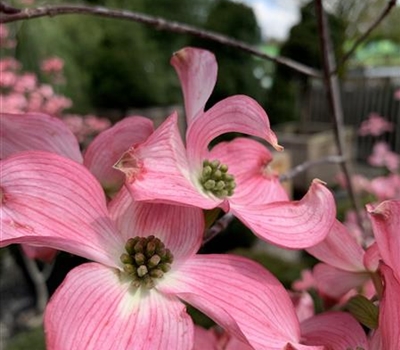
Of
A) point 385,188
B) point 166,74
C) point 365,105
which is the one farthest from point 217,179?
point 365,105

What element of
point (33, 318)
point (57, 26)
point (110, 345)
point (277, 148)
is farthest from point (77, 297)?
point (57, 26)

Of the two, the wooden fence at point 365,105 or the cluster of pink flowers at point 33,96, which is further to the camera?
the wooden fence at point 365,105

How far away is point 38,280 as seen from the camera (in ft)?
8.77

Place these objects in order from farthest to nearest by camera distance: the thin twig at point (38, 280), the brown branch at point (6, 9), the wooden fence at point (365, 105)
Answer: the wooden fence at point (365, 105) < the thin twig at point (38, 280) < the brown branch at point (6, 9)

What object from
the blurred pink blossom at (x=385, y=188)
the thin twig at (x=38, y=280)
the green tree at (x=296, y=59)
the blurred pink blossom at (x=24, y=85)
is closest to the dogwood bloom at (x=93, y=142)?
the blurred pink blossom at (x=385, y=188)

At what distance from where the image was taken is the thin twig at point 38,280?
Result: 8.72ft

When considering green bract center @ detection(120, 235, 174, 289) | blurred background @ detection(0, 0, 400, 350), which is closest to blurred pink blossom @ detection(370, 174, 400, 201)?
blurred background @ detection(0, 0, 400, 350)

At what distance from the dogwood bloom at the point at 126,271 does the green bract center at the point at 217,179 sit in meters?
0.03

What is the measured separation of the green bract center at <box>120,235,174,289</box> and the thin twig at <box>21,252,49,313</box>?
2.40m

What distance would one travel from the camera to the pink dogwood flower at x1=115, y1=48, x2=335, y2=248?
28 centimetres

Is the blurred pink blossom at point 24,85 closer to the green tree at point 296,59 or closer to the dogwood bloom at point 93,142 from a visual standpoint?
the green tree at point 296,59

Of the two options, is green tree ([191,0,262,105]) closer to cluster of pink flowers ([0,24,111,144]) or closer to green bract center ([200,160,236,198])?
cluster of pink flowers ([0,24,111,144])

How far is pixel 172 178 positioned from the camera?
288 mm

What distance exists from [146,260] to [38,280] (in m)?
2.53
